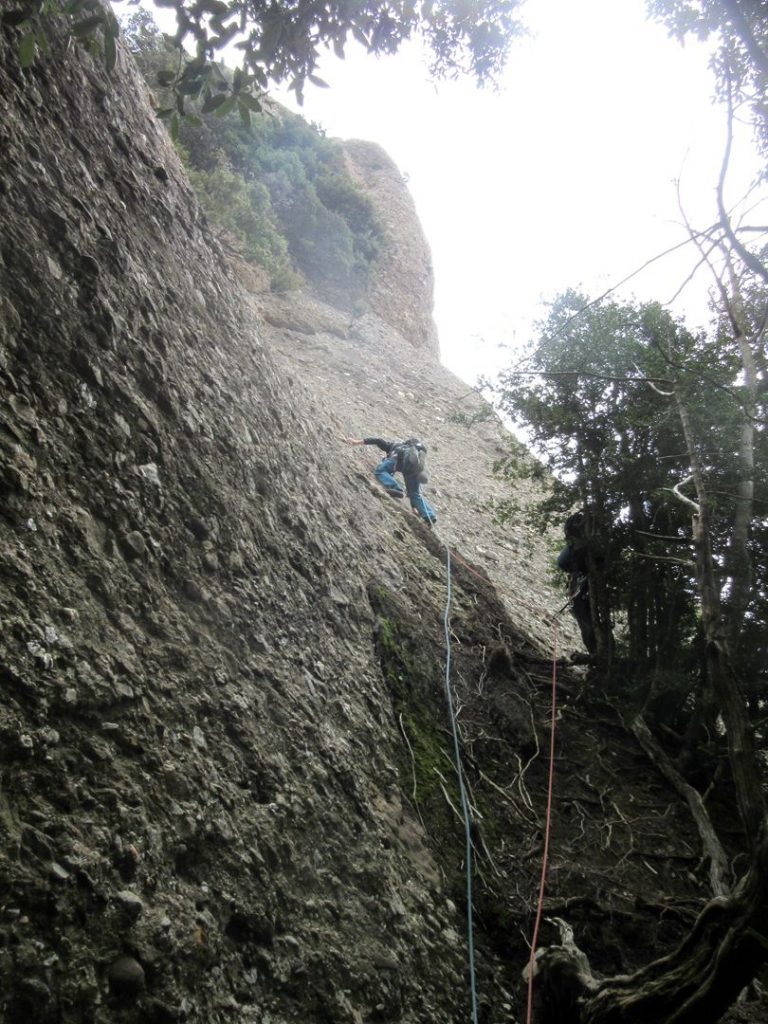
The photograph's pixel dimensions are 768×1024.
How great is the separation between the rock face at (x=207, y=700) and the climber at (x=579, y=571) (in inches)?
49.2

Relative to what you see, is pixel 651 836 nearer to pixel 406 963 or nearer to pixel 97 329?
pixel 406 963

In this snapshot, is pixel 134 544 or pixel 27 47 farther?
pixel 134 544

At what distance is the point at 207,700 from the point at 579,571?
5612 mm

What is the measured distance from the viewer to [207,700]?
10.9 ft

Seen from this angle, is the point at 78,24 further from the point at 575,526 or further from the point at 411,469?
the point at 411,469

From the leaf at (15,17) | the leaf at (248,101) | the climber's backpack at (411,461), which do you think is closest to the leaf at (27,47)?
the leaf at (15,17)

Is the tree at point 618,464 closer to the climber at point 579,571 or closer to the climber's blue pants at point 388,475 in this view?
the climber at point 579,571

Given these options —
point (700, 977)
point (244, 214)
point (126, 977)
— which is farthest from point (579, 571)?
point (244, 214)

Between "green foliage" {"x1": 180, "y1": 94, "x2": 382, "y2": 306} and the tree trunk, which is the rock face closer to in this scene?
the tree trunk

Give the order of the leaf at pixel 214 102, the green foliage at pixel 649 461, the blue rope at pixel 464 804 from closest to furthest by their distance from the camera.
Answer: the leaf at pixel 214 102 < the blue rope at pixel 464 804 < the green foliage at pixel 649 461

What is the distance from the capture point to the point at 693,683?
6.72m

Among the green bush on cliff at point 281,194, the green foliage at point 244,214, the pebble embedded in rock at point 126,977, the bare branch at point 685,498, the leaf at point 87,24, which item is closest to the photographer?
the pebble embedded in rock at point 126,977

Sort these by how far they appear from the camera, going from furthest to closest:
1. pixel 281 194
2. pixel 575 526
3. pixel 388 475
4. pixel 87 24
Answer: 1. pixel 281 194
2. pixel 388 475
3. pixel 575 526
4. pixel 87 24

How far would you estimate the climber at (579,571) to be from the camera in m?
8.05
